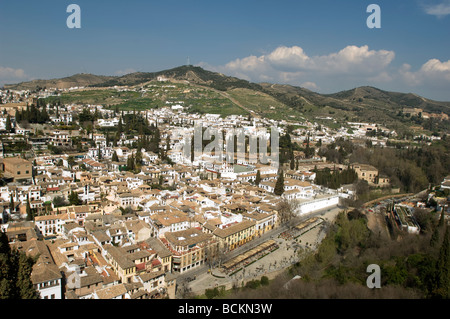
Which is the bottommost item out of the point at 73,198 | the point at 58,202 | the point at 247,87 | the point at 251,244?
the point at 251,244

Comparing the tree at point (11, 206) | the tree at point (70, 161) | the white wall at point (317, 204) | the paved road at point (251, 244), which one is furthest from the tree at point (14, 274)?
the white wall at point (317, 204)

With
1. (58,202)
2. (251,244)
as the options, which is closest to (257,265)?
(251,244)

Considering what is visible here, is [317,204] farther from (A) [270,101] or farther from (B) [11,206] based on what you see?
(A) [270,101]

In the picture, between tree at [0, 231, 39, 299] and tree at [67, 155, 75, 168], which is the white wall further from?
tree at [0, 231, 39, 299]

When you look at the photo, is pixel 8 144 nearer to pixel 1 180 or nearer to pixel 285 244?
pixel 1 180
